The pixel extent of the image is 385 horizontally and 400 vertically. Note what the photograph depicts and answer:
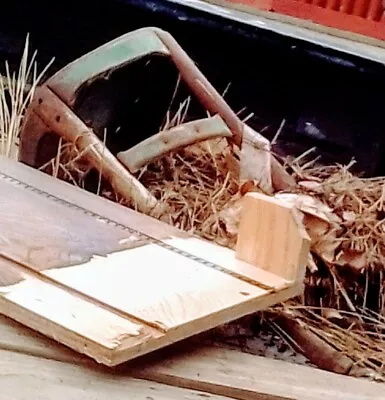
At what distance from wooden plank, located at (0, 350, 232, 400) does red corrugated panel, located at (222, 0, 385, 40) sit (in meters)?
1.56

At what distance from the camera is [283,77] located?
248 cm

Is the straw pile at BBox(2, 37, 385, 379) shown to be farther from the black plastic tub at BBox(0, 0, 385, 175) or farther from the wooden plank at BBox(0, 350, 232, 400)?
the wooden plank at BBox(0, 350, 232, 400)

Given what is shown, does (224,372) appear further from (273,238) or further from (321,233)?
(321,233)

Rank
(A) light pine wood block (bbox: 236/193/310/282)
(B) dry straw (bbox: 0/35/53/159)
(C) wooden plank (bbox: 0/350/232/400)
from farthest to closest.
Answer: (B) dry straw (bbox: 0/35/53/159) < (A) light pine wood block (bbox: 236/193/310/282) < (C) wooden plank (bbox: 0/350/232/400)

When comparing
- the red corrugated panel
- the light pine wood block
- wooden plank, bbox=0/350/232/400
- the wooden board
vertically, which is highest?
the red corrugated panel

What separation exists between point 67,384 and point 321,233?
30.8 inches

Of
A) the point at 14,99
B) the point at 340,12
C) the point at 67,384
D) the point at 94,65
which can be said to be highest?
the point at 340,12

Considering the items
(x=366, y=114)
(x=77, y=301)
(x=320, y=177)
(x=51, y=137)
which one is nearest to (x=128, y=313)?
(x=77, y=301)

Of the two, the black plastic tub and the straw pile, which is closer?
the straw pile

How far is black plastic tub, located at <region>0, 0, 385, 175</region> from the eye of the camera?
2.38 meters

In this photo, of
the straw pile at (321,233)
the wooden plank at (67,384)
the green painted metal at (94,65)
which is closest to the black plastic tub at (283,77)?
the straw pile at (321,233)

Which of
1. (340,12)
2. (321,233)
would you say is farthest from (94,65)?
(340,12)

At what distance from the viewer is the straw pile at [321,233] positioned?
164 centimetres

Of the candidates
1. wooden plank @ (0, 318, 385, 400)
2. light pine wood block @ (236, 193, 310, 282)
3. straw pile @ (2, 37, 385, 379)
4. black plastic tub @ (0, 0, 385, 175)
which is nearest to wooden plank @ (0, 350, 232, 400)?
wooden plank @ (0, 318, 385, 400)
